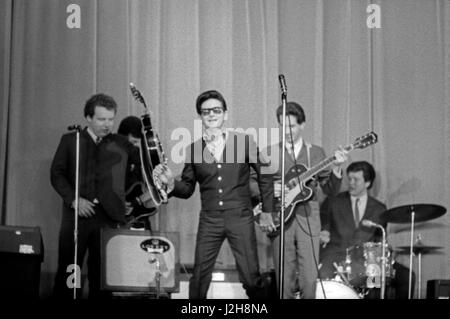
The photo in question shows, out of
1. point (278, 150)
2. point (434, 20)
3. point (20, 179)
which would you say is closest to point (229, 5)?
point (278, 150)

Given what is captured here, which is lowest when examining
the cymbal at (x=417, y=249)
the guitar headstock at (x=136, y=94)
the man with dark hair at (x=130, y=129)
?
the cymbal at (x=417, y=249)

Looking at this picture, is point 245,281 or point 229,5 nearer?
point 245,281

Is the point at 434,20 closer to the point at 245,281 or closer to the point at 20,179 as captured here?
the point at 245,281

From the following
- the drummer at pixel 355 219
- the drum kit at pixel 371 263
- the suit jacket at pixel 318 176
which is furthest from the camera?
the drummer at pixel 355 219

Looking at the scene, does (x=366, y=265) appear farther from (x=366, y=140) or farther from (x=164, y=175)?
(x=164, y=175)

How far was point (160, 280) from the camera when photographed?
553 cm

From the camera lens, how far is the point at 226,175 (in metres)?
5.50

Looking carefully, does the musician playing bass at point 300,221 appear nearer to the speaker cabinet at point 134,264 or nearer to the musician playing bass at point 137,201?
the speaker cabinet at point 134,264

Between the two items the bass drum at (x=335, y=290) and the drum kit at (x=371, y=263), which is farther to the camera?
the drum kit at (x=371, y=263)

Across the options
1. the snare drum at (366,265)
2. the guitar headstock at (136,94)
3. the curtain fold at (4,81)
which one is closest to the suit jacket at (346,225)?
the snare drum at (366,265)

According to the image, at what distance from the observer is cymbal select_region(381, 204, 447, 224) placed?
614 cm

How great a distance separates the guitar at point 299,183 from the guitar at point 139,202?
736 millimetres

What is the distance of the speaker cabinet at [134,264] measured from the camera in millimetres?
5523
